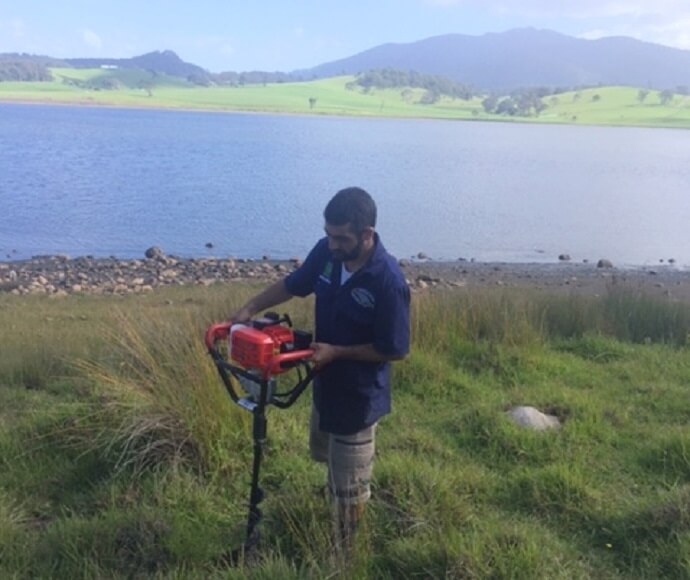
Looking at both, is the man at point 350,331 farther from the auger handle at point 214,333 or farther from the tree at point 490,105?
the tree at point 490,105

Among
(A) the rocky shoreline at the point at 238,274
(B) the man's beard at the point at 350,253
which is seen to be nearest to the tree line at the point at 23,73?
→ (A) the rocky shoreline at the point at 238,274

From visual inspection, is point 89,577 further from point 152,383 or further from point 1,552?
point 152,383

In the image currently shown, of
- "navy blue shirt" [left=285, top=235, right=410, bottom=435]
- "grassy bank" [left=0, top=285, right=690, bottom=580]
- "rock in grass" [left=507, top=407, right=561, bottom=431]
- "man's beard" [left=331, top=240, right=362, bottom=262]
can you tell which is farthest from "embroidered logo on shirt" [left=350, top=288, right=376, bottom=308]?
"rock in grass" [left=507, top=407, right=561, bottom=431]

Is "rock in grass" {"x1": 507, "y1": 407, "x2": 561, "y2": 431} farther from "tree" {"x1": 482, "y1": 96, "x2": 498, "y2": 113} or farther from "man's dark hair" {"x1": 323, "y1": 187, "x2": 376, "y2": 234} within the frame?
"tree" {"x1": 482, "y1": 96, "x2": 498, "y2": 113}

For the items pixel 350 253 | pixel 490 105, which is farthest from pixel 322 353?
pixel 490 105

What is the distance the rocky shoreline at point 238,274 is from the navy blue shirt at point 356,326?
39.8 feet

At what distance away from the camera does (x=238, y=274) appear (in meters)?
19.0

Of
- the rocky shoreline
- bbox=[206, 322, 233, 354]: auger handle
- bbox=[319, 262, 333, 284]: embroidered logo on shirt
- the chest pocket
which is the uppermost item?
bbox=[319, 262, 333, 284]: embroidered logo on shirt

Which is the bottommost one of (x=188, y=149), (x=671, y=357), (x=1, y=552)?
(x=188, y=149)

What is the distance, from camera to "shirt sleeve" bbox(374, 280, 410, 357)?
129 inches

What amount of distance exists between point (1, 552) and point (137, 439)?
3.47ft

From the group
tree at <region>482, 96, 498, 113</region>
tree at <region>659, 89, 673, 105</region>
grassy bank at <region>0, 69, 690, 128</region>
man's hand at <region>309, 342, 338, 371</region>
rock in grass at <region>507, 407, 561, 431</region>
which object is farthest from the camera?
tree at <region>482, 96, 498, 113</region>

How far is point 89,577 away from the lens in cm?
341

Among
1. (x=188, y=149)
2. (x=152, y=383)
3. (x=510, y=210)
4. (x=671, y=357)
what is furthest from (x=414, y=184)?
(x=152, y=383)
